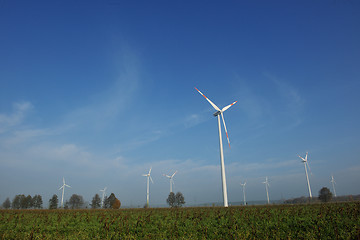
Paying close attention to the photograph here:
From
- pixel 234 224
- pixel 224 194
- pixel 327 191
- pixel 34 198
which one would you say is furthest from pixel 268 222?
pixel 34 198

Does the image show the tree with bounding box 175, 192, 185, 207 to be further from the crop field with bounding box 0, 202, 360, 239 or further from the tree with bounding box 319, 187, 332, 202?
the crop field with bounding box 0, 202, 360, 239

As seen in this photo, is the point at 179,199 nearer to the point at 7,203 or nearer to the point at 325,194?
the point at 325,194

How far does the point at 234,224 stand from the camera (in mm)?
16984

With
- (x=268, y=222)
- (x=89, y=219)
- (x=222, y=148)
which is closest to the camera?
(x=268, y=222)

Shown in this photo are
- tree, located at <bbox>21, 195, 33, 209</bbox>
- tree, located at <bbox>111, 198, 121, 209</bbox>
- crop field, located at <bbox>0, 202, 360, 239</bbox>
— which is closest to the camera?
crop field, located at <bbox>0, 202, 360, 239</bbox>

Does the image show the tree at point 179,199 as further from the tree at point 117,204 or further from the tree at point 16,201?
the tree at point 16,201

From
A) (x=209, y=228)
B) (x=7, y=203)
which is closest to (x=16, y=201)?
(x=7, y=203)

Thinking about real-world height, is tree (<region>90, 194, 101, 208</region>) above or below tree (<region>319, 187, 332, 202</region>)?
below

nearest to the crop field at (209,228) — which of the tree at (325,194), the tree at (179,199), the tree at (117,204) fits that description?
the tree at (117,204)

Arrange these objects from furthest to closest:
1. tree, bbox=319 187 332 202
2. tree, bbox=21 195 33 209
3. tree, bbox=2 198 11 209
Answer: tree, bbox=2 198 11 209
tree, bbox=21 195 33 209
tree, bbox=319 187 332 202

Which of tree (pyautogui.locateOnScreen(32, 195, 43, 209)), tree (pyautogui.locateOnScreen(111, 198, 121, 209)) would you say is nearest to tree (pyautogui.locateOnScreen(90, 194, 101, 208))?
tree (pyautogui.locateOnScreen(32, 195, 43, 209))

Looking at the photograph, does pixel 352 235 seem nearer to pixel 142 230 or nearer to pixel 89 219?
pixel 142 230

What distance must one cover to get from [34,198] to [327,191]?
13332 cm

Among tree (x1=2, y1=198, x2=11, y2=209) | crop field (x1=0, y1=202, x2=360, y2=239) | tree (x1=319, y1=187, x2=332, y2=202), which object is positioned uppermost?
crop field (x1=0, y1=202, x2=360, y2=239)
